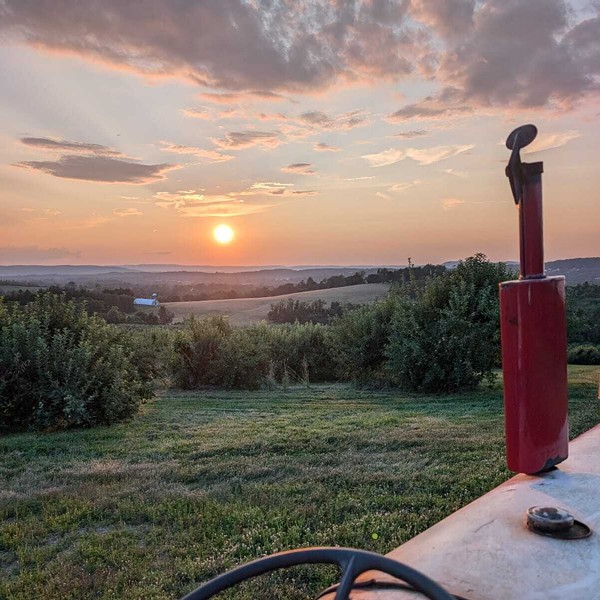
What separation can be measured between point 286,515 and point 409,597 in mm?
2849

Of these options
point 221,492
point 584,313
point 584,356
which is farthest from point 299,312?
point 221,492

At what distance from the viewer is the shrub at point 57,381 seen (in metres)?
7.37

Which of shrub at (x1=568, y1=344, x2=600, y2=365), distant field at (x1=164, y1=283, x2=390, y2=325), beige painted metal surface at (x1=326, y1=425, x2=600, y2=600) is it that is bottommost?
shrub at (x1=568, y1=344, x2=600, y2=365)

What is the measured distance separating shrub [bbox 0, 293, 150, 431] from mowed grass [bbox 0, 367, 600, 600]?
33 cm

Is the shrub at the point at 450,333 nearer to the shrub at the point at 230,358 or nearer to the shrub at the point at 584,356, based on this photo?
the shrub at the point at 230,358

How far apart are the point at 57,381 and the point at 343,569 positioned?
7123 millimetres

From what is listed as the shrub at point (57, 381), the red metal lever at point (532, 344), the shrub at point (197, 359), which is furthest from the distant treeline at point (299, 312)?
the red metal lever at point (532, 344)

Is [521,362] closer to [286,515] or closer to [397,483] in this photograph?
[286,515]

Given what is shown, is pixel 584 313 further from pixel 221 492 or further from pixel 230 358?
pixel 221 492

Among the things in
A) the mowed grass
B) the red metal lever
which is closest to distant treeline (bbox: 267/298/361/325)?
the mowed grass

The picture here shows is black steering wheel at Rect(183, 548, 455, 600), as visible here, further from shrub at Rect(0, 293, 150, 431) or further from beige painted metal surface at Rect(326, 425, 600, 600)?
shrub at Rect(0, 293, 150, 431)

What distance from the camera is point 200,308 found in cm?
3934

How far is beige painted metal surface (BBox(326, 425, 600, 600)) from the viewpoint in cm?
118

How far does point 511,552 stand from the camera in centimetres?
134
